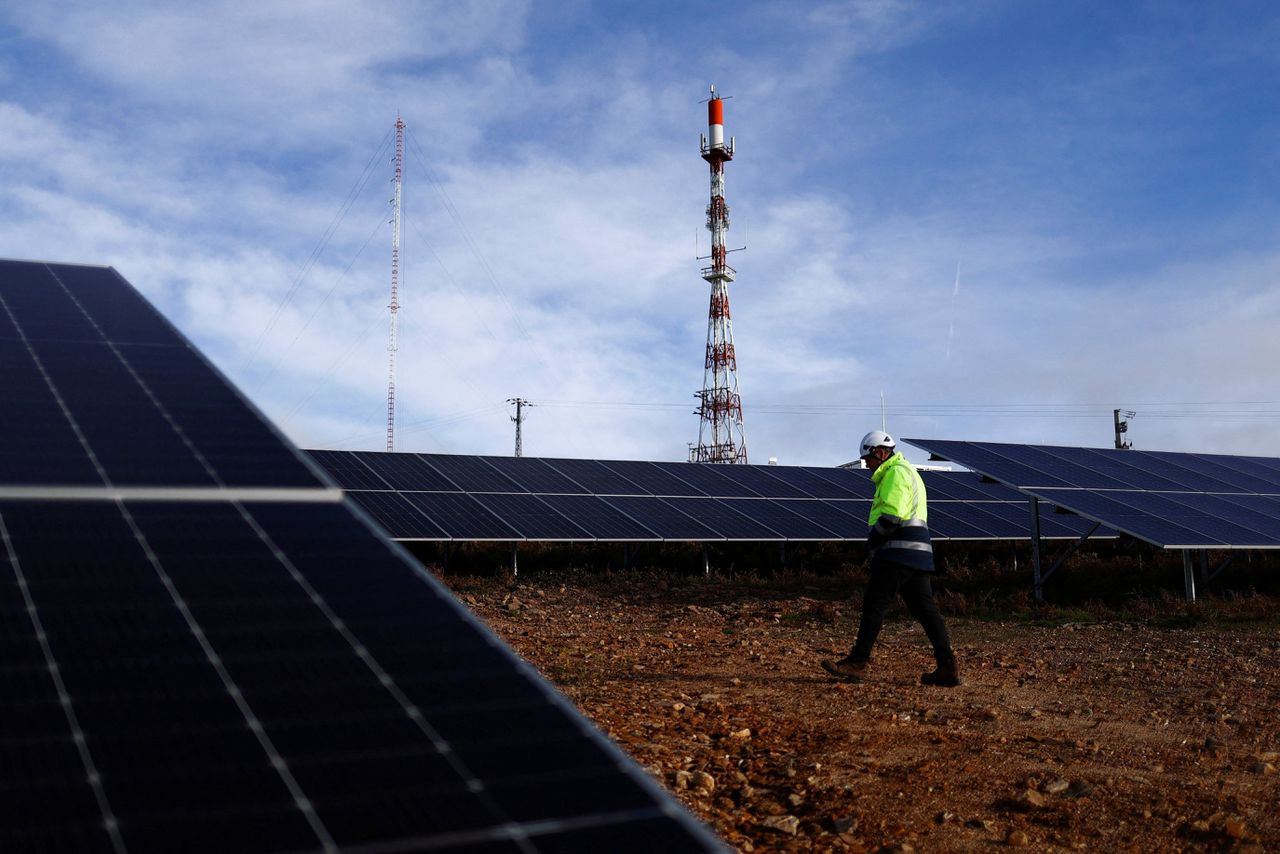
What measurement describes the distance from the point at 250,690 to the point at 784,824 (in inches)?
122

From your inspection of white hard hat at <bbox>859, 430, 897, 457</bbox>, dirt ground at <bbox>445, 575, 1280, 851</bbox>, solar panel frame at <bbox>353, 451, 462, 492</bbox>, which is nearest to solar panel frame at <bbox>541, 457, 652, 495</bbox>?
solar panel frame at <bbox>353, 451, 462, 492</bbox>

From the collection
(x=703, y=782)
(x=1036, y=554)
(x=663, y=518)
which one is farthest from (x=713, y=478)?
(x=703, y=782)

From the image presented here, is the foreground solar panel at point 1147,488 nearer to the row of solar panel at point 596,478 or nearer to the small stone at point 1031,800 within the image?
the row of solar panel at point 596,478

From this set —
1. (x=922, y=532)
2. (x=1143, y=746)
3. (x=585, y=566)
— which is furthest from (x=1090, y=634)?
(x=585, y=566)

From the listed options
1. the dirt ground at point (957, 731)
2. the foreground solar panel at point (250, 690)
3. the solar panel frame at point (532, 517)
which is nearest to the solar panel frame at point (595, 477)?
the solar panel frame at point (532, 517)

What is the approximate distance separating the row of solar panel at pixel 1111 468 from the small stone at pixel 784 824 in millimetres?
10736

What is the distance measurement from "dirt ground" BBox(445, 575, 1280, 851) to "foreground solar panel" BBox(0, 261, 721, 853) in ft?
7.70

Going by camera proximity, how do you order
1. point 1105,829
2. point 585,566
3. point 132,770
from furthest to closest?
point 585,566, point 1105,829, point 132,770

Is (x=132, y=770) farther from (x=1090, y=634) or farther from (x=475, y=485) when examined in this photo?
(x=475, y=485)

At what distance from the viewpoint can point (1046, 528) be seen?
20.9m

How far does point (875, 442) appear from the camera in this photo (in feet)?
29.3

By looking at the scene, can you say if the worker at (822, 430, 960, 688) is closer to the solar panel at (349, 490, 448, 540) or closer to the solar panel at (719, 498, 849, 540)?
the solar panel at (349, 490, 448, 540)

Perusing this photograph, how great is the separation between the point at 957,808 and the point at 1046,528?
54.8 ft

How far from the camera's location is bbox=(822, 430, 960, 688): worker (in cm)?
841
